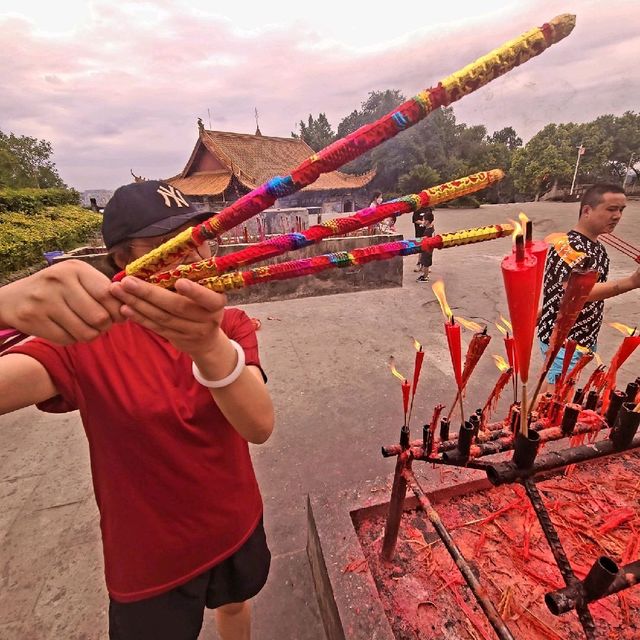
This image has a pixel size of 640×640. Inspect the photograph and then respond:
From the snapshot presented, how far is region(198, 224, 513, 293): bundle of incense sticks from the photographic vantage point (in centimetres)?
68

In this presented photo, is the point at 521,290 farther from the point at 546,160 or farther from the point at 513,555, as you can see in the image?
the point at 546,160

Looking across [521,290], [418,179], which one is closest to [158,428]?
[521,290]

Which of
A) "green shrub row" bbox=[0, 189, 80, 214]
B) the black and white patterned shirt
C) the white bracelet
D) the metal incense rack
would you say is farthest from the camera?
"green shrub row" bbox=[0, 189, 80, 214]

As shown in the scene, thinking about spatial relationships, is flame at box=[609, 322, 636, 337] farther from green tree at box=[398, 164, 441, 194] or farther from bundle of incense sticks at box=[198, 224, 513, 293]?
green tree at box=[398, 164, 441, 194]

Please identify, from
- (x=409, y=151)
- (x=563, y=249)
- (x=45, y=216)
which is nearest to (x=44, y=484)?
(x=563, y=249)

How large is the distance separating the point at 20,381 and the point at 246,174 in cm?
1817

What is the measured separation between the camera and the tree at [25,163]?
3250cm

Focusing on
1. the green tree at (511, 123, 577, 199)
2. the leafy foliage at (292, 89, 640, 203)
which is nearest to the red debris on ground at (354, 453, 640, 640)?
the leafy foliage at (292, 89, 640, 203)

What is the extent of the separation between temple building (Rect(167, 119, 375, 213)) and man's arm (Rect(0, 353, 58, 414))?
1382 cm

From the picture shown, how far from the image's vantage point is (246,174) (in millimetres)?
17281

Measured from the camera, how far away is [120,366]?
3.72 ft

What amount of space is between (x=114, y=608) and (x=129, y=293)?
4.48ft

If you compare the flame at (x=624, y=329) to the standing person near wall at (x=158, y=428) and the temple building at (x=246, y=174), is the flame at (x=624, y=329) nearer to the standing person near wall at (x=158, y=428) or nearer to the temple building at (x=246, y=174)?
the standing person near wall at (x=158, y=428)

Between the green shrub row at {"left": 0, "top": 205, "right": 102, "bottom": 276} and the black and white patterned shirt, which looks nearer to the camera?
the black and white patterned shirt
